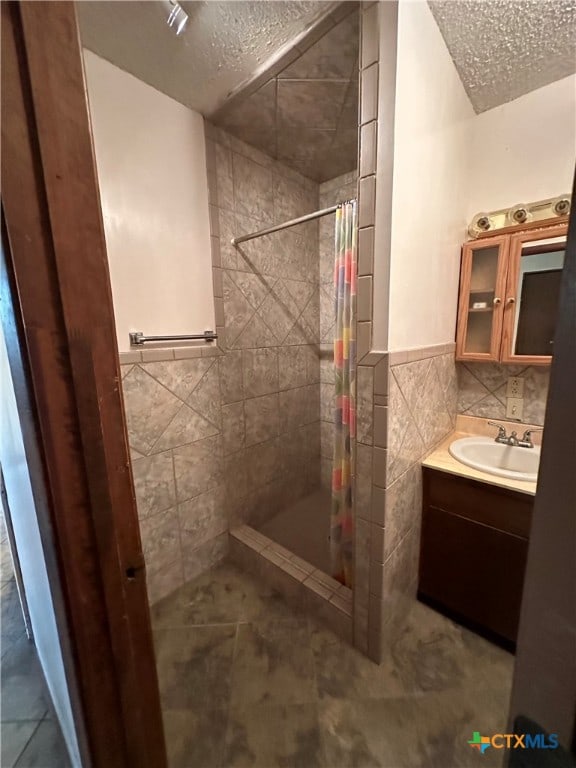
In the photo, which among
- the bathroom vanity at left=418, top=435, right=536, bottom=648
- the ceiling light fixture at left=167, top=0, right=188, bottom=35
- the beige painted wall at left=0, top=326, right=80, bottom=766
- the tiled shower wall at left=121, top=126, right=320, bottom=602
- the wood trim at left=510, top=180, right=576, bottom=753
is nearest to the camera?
the wood trim at left=510, top=180, right=576, bottom=753

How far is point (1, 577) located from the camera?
1708mm

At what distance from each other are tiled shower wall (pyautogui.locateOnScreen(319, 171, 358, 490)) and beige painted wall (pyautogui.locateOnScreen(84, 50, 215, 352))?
1032 mm

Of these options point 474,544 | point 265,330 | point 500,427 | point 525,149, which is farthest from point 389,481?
point 525,149

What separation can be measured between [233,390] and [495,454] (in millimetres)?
1481

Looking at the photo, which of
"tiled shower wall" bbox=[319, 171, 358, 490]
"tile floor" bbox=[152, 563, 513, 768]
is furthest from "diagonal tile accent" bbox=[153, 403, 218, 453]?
"tiled shower wall" bbox=[319, 171, 358, 490]

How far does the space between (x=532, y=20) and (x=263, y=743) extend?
270cm

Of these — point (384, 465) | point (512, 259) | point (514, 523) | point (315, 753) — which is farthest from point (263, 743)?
point (512, 259)

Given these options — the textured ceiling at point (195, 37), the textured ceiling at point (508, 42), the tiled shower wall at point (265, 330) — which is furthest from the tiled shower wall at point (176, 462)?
the textured ceiling at point (508, 42)

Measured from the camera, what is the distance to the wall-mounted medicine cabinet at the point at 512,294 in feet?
4.49

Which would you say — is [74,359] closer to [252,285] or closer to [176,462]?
[176,462]

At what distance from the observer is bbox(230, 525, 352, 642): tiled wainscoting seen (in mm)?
1352

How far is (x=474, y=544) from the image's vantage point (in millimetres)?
1298

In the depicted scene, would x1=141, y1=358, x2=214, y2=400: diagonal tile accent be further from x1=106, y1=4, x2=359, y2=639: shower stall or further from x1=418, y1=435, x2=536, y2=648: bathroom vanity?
x1=418, y1=435, x2=536, y2=648: bathroom vanity

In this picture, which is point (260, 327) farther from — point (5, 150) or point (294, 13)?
point (5, 150)
